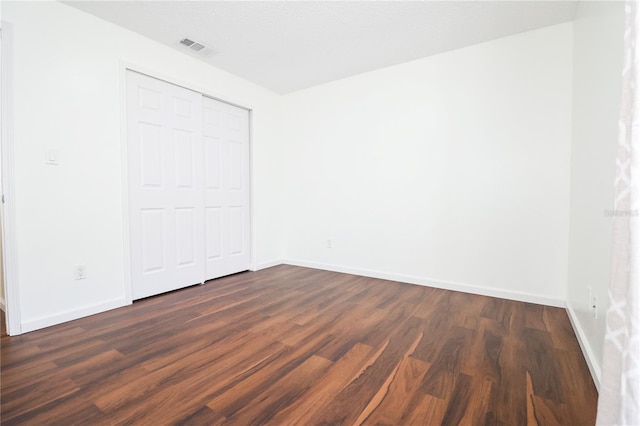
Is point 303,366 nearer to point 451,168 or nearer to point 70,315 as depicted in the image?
point 70,315

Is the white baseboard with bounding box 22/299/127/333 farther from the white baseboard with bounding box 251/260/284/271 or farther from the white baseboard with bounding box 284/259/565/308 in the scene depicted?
the white baseboard with bounding box 284/259/565/308

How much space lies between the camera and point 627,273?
80 centimetres

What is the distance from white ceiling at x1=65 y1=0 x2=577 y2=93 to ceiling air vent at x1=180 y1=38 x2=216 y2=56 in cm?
6

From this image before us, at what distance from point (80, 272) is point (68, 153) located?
0.97m

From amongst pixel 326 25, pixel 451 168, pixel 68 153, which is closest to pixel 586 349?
pixel 451 168

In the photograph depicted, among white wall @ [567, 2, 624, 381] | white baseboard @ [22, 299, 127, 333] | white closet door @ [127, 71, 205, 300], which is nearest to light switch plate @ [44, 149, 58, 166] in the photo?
white closet door @ [127, 71, 205, 300]

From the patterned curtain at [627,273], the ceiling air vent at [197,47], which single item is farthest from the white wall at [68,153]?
the patterned curtain at [627,273]

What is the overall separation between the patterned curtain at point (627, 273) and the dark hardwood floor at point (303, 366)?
54 cm

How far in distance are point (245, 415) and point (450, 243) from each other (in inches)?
99.7

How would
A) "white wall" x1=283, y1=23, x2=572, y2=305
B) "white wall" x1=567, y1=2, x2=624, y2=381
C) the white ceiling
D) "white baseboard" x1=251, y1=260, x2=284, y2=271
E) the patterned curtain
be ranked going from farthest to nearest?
"white baseboard" x1=251, y1=260, x2=284, y2=271 < "white wall" x1=283, y1=23, x2=572, y2=305 < the white ceiling < "white wall" x1=567, y1=2, x2=624, y2=381 < the patterned curtain

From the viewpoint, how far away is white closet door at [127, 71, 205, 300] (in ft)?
8.73

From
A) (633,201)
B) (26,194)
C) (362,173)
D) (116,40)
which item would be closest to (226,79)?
(116,40)

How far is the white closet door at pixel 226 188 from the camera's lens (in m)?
3.34

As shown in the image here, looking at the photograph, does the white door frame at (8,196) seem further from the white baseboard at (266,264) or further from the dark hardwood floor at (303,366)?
the white baseboard at (266,264)
